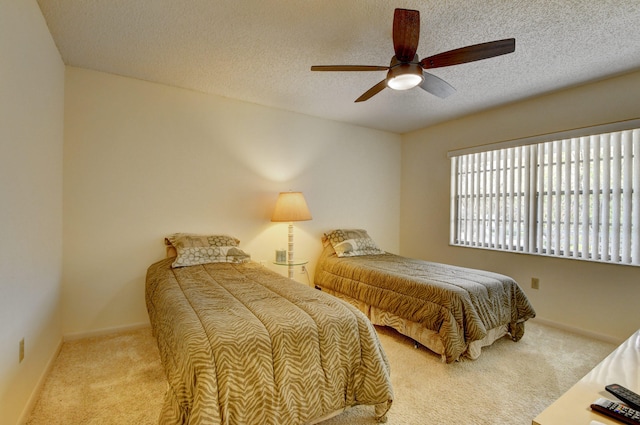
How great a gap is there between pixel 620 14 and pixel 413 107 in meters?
1.86

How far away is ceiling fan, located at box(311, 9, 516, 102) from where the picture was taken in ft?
5.32

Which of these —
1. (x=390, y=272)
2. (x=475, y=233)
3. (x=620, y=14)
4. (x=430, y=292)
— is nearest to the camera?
(x=620, y=14)

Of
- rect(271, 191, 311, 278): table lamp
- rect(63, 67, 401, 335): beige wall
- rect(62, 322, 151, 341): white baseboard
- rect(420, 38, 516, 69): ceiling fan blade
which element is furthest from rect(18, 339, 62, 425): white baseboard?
rect(420, 38, 516, 69): ceiling fan blade

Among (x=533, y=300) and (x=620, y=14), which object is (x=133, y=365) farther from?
(x=620, y=14)

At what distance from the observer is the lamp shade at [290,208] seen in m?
3.35

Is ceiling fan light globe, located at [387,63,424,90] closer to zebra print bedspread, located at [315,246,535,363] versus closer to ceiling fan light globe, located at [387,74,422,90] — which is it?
ceiling fan light globe, located at [387,74,422,90]

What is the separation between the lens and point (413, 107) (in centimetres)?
358

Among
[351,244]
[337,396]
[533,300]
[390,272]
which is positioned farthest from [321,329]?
[533,300]

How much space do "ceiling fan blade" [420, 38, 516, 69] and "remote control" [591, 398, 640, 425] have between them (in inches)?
65.4

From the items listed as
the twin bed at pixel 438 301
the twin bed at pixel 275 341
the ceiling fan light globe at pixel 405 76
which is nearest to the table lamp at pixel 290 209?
the twin bed at pixel 438 301

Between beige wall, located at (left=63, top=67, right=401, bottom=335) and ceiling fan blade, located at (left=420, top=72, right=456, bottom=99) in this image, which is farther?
beige wall, located at (left=63, top=67, right=401, bottom=335)

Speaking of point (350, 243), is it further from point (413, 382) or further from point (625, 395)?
point (625, 395)

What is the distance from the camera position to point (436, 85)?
7.03 feet

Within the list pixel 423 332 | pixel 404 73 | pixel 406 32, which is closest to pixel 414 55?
pixel 404 73
